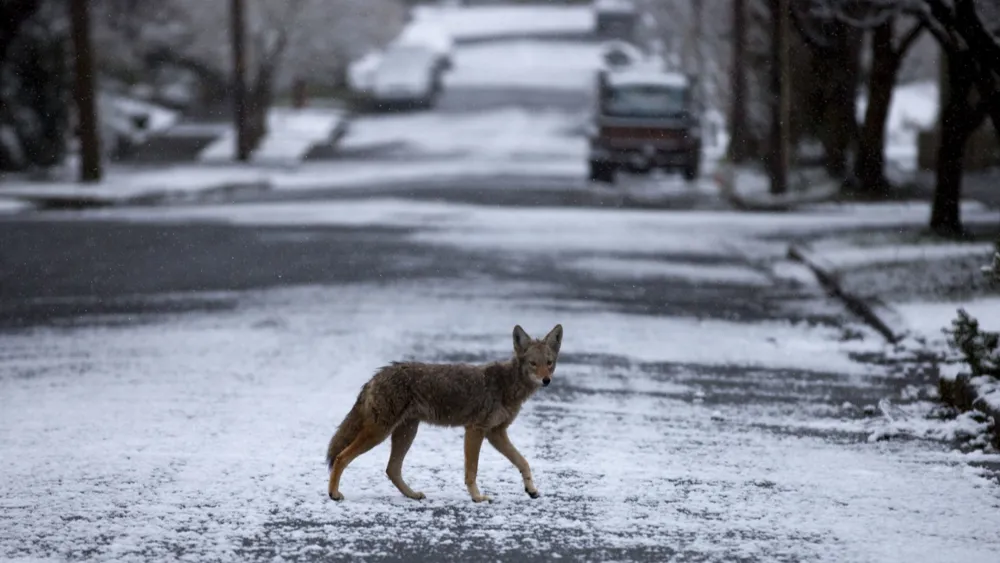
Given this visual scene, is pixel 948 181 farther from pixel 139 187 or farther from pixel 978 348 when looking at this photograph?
pixel 139 187

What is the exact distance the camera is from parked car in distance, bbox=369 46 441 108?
6506 cm

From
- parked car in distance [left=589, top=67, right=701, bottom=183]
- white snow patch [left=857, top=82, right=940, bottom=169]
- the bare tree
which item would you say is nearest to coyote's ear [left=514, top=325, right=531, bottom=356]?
the bare tree

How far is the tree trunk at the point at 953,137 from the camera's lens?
21055 mm

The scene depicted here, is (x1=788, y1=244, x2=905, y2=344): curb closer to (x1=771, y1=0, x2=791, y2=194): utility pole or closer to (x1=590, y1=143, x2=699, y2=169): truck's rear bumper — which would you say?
(x1=771, y1=0, x2=791, y2=194): utility pole

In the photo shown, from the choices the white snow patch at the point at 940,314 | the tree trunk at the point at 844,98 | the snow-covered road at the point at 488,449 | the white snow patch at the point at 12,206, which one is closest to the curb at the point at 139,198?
the white snow patch at the point at 12,206

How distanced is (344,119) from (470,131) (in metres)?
5.76

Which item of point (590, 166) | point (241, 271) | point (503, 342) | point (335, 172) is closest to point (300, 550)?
point (503, 342)

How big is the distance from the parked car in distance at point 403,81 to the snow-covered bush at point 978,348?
54973 mm

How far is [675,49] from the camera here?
71812mm

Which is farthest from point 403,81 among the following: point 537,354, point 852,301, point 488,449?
point 537,354

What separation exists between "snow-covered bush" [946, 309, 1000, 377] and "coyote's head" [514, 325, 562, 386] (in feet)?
14.1

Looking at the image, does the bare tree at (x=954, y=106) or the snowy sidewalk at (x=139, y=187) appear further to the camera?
the snowy sidewalk at (x=139, y=187)

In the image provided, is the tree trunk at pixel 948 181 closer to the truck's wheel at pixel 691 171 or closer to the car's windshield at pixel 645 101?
the truck's wheel at pixel 691 171

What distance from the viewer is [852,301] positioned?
54.0 feet
